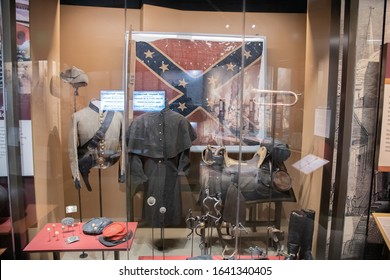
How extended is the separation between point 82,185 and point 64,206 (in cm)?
21

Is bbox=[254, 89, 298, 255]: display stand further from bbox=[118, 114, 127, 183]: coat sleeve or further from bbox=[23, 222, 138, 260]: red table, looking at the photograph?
bbox=[23, 222, 138, 260]: red table

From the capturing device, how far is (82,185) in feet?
7.14

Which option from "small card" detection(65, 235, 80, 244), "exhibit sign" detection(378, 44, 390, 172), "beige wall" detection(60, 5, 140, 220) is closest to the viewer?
"exhibit sign" detection(378, 44, 390, 172)

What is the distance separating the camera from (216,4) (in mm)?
2129

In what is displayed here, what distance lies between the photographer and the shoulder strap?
83.9 inches

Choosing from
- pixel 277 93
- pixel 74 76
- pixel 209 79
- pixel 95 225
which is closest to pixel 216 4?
pixel 209 79

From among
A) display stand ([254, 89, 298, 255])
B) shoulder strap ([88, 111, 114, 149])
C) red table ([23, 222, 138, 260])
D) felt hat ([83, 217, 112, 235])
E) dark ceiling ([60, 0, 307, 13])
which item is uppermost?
dark ceiling ([60, 0, 307, 13])

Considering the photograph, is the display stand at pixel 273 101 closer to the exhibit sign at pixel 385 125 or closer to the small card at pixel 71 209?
the exhibit sign at pixel 385 125

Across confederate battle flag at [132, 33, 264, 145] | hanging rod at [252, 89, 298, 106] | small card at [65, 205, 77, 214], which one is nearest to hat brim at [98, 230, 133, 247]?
small card at [65, 205, 77, 214]

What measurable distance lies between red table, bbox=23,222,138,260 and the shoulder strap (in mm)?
629

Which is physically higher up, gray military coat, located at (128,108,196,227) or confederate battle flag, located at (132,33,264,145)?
confederate battle flag, located at (132,33,264,145)

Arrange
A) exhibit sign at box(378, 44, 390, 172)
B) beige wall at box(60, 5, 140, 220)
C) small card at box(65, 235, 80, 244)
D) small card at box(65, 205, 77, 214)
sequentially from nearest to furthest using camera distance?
exhibit sign at box(378, 44, 390, 172) → small card at box(65, 235, 80, 244) → beige wall at box(60, 5, 140, 220) → small card at box(65, 205, 77, 214)

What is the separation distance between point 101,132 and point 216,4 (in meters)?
1.34

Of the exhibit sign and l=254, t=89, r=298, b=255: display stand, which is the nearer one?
the exhibit sign
